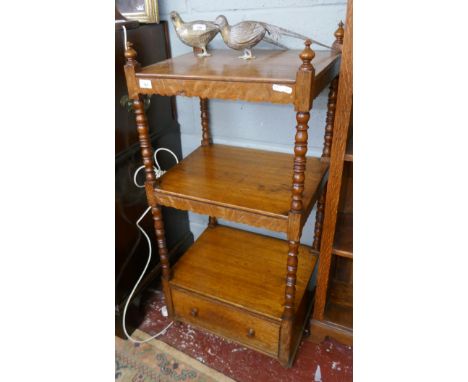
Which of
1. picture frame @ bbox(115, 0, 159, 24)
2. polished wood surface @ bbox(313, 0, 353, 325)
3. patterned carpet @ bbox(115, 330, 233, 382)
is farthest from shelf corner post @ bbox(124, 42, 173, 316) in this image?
polished wood surface @ bbox(313, 0, 353, 325)

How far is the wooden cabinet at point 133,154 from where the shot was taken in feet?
3.91

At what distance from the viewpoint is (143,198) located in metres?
1.41

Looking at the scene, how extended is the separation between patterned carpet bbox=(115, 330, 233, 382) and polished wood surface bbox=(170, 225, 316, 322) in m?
0.27

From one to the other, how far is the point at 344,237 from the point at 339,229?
0.04m

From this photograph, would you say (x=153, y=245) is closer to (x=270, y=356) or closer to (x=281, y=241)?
(x=281, y=241)

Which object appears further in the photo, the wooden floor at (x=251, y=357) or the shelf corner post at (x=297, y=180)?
the wooden floor at (x=251, y=357)

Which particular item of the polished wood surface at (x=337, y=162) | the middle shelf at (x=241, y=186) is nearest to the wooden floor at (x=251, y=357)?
the polished wood surface at (x=337, y=162)

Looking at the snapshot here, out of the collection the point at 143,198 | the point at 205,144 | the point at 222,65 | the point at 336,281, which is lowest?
the point at 336,281

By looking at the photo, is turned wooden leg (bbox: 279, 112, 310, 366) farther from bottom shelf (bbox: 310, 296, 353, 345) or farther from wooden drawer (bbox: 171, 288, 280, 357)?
bottom shelf (bbox: 310, 296, 353, 345)

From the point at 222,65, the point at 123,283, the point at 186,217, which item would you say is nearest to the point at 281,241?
the point at 186,217

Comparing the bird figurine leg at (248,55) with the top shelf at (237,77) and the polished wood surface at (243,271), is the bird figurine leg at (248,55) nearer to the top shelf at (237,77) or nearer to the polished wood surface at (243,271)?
the top shelf at (237,77)

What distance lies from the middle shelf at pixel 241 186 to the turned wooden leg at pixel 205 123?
96 millimetres

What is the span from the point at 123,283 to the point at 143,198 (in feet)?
1.12

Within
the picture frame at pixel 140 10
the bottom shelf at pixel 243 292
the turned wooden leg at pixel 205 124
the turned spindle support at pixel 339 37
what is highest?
the picture frame at pixel 140 10
